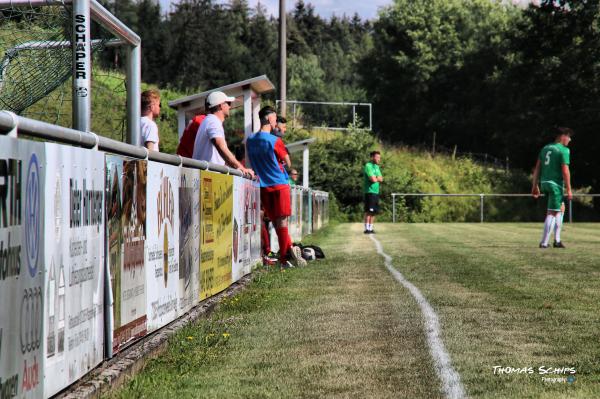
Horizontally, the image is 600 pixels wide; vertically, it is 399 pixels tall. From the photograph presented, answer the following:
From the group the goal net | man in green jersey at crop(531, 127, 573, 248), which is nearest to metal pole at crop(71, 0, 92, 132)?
the goal net

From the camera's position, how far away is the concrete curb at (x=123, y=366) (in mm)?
5016

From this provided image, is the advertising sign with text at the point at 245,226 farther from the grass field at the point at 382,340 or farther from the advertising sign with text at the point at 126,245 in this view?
the advertising sign with text at the point at 126,245

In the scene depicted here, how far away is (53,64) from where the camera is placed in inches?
350

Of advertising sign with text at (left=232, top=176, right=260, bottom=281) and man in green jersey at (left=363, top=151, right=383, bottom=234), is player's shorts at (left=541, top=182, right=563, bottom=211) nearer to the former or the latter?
advertising sign with text at (left=232, top=176, right=260, bottom=281)

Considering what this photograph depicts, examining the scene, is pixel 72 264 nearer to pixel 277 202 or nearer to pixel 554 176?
pixel 277 202

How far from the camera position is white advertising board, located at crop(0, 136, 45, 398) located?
159 inches

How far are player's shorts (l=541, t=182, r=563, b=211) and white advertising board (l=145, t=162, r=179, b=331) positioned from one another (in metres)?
12.1

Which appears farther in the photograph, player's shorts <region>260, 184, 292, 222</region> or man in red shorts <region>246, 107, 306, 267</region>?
player's shorts <region>260, 184, 292, 222</region>

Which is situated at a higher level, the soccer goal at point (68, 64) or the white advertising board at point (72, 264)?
the soccer goal at point (68, 64)

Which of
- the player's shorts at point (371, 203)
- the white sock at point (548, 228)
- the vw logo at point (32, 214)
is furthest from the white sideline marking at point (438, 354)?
the player's shorts at point (371, 203)

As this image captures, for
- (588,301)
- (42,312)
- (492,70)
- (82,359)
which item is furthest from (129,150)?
(492,70)

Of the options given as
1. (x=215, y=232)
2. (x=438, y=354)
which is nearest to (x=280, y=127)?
(x=215, y=232)

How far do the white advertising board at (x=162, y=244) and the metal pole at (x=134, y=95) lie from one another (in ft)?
1.15

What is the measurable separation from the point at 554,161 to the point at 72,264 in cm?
1488
